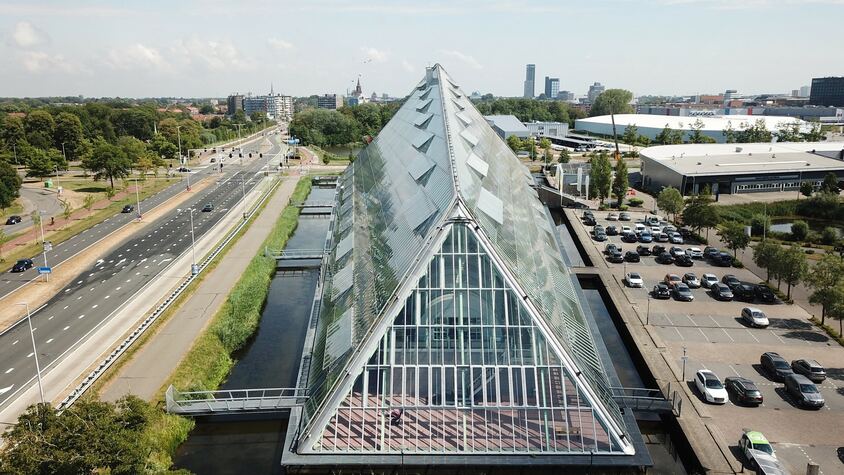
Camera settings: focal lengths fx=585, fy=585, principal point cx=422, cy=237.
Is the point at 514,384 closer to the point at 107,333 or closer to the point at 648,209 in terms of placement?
the point at 107,333

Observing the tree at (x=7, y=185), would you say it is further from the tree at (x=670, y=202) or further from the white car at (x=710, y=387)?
the tree at (x=670, y=202)

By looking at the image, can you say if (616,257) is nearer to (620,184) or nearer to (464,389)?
(620,184)

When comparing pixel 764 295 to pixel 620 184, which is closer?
pixel 764 295

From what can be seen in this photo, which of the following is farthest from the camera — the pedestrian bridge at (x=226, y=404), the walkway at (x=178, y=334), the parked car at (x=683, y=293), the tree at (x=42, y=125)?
the tree at (x=42, y=125)

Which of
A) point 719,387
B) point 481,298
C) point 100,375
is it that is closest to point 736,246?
point 719,387

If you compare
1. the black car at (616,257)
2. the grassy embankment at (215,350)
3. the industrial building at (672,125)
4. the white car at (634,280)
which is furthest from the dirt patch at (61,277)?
the industrial building at (672,125)

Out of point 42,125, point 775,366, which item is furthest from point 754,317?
point 42,125
